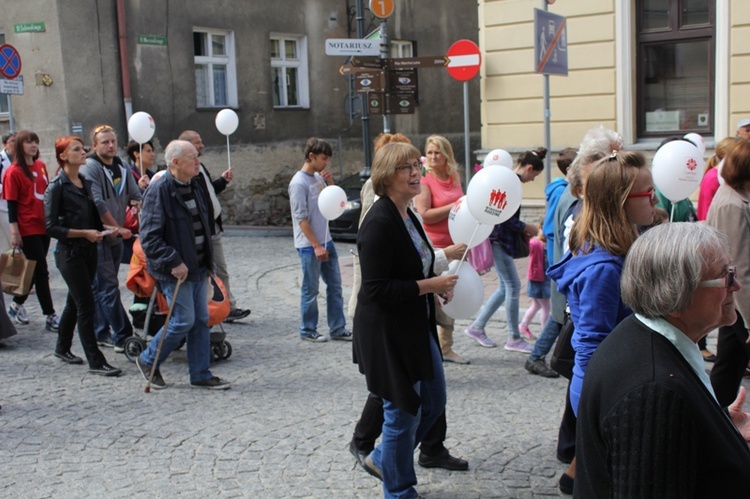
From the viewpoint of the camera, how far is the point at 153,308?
22.5 ft

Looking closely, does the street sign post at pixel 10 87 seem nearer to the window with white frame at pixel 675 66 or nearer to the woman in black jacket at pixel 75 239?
the woman in black jacket at pixel 75 239

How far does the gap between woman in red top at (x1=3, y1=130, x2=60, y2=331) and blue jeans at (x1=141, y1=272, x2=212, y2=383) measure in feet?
8.21

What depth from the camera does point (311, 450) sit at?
4844 millimetres

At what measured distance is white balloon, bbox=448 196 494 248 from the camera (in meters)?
Answer: 5.04

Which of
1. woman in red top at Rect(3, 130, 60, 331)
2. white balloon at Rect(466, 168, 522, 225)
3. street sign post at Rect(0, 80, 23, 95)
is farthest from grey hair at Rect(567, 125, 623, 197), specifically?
street sign post at Rect(0, 80, 23, 95)

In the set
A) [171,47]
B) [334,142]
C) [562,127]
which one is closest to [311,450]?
[562,127]

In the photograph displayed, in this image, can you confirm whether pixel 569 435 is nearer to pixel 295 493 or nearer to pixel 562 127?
pixel 295 493

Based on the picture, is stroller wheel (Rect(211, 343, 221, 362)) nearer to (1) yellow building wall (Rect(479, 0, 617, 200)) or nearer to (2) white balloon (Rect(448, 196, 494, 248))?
(2) white balloon (Rect(448, 196, 494, 248))

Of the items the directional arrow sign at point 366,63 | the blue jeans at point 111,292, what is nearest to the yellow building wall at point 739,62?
the directional arrow sign at point 366,63

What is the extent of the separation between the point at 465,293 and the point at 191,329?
7.45 feet

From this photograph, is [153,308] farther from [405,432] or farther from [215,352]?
[405,432]

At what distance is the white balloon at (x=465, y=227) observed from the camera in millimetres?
Result: 5035

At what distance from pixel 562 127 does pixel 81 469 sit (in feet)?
30.9

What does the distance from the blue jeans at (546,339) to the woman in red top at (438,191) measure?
2.24 feet
